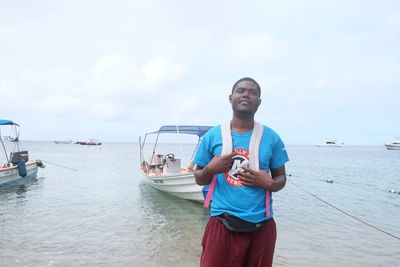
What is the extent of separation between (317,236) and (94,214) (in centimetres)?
792

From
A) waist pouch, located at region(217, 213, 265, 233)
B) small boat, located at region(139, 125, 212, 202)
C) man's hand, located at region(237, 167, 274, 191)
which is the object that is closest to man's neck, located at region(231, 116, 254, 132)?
man's hand, located at region(237, 167, 274, 191)

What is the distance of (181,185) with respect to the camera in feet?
48.3

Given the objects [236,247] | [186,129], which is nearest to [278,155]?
[236,247]

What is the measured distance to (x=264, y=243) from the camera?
287 cm

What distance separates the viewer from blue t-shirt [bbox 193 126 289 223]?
2.81 meters

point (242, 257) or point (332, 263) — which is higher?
point (242, 257)

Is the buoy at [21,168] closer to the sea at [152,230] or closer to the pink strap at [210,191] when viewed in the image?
the sea at [152,230]

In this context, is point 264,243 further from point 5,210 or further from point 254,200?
point 5,210

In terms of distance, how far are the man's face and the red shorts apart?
36.2 inches

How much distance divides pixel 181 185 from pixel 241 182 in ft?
39.7

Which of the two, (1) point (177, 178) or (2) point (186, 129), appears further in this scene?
(2) point (186, 129)

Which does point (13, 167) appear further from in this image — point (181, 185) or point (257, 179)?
point (257, 179)

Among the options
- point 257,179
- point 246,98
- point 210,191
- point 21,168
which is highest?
point 246,98

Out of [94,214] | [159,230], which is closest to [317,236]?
[159,230]
